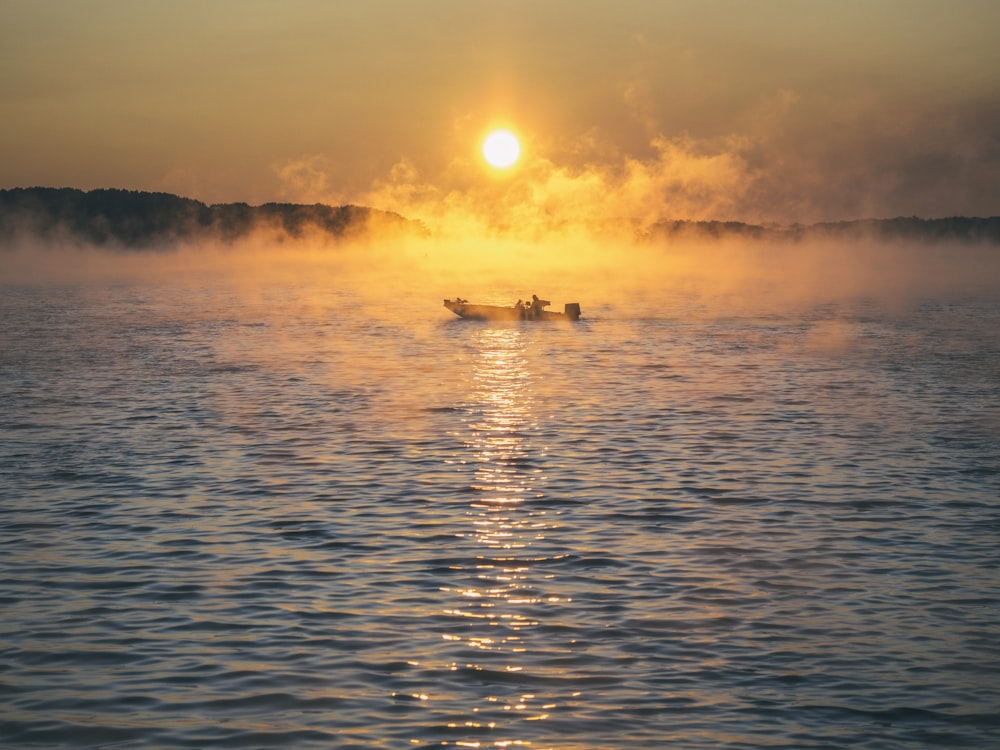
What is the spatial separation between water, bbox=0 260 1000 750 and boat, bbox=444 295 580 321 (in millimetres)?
47692

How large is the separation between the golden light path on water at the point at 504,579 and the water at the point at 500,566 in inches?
2.8

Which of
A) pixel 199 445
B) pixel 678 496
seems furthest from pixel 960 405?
pixel 199 445

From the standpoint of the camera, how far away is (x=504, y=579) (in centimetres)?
2131

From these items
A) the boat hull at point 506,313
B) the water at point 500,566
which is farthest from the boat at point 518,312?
the water at point 500,566

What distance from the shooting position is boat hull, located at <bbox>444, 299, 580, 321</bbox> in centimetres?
10031

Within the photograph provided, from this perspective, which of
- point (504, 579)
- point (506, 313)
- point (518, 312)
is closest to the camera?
point (504, 579)

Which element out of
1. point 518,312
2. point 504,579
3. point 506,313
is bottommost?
point 504,579

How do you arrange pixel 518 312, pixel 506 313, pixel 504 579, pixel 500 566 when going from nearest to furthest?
pixel 504 579 → pixel 500 566 → pixel 518 312 → pixel 506 313

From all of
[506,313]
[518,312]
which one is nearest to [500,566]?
[518,312]

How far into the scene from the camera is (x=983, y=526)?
84.0 feet

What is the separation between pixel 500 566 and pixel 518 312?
78816 millimetres

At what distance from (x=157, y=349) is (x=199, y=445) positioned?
4009 centimetres

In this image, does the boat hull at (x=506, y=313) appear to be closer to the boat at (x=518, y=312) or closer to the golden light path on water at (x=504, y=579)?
the boat at (x=518, y=312)

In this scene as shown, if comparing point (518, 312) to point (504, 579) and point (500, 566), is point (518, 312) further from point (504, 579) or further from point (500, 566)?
point (504, 579)
